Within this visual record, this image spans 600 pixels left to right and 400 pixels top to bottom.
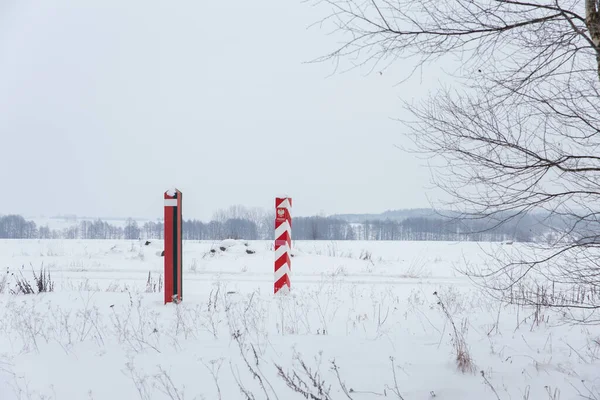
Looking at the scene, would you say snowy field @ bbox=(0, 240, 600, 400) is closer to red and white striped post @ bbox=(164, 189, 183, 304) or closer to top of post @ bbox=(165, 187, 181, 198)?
red and white striped post @ bbox=(164, 189, 183, 304)

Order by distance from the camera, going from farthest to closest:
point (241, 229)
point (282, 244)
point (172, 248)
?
point (241, 229) → point (282, 244) → point (172, 248)

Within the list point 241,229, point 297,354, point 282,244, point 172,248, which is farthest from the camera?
point 241,229

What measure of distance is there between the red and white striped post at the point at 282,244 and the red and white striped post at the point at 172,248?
176 centimetres

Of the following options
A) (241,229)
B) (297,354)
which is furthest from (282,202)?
(241,229)

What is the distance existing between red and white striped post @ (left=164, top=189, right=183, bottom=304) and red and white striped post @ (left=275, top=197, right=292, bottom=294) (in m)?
1.76

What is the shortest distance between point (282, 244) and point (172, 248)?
1.94 metres

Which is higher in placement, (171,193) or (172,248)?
(171,193)

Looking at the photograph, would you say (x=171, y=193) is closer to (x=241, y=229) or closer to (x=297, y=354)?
(x=297, y=354)

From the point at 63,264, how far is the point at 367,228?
67085mm

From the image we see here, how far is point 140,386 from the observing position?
2.86m

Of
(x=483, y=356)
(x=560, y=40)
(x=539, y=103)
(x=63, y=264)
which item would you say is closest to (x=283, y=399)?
(x=483, y=356)

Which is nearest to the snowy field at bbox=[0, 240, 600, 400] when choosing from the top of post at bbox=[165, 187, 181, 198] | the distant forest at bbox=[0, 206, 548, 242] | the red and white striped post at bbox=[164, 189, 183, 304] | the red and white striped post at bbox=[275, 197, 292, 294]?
the red and white striped post at bbox=[164, 189, 183, 304]

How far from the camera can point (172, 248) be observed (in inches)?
211

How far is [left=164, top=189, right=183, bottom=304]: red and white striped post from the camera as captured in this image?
535cm
